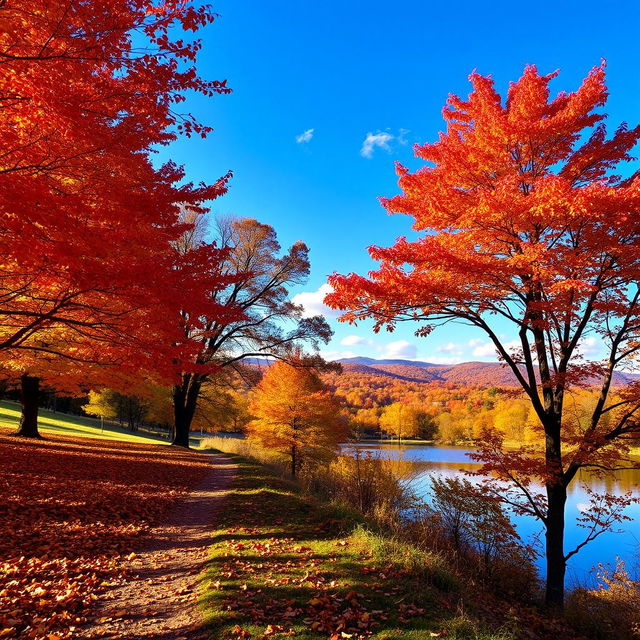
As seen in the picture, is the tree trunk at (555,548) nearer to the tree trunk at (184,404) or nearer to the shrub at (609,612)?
the shrub at (609,612)

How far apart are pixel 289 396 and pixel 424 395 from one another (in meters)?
106

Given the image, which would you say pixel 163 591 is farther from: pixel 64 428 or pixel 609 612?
pixel 64 428

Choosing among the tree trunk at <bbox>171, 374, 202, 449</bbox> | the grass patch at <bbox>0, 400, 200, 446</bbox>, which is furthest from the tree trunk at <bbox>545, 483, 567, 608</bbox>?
the grass patch at <bbox>0, 400, 200, 446</bbox>

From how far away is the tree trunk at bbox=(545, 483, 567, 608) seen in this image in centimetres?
723

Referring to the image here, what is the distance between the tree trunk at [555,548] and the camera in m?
7.23

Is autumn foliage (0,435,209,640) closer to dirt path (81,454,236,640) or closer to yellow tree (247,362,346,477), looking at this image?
dirt path (81,454,236,640)

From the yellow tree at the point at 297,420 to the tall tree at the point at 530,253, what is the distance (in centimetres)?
1379

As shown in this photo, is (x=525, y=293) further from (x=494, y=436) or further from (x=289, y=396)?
(x=289, y=396)

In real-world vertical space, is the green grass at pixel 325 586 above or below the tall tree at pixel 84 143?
below

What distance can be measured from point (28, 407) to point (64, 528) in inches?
523

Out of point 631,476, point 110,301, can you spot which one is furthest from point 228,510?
point 631,476

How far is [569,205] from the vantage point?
5496 millimetres

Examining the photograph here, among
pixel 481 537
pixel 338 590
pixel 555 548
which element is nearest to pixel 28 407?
pixel 338 590

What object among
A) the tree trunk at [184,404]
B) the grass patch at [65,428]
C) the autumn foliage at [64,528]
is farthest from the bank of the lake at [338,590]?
the grass patch at [65,428]
